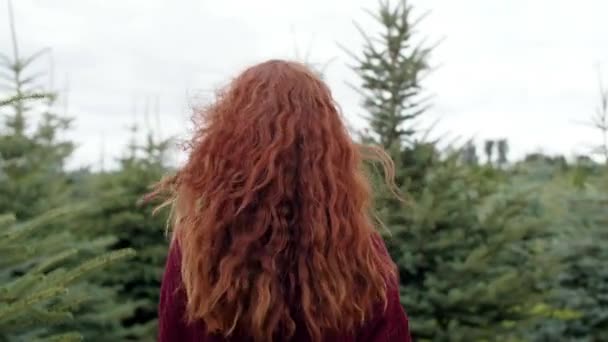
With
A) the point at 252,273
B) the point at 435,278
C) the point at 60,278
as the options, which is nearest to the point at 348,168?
the point at 252,273

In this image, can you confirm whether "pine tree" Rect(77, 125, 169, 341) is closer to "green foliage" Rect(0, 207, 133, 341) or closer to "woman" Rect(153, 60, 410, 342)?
"green foliage" Rect(0, 207, 133, 341)

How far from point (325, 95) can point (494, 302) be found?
4840 millimetres

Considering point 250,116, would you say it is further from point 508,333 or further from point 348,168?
point 508,333

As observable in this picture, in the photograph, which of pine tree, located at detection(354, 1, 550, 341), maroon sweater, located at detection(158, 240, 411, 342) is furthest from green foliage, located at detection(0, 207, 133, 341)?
pine tree, located at detection(354, 1, 550, 341)

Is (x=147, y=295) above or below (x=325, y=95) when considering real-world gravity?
below

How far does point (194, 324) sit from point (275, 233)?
0.39 meters

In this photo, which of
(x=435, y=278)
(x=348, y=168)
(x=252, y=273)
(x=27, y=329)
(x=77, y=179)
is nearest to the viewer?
(x=252, y=273)

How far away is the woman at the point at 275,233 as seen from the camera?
118 inches

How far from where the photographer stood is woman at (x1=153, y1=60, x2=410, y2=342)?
3.00 metres

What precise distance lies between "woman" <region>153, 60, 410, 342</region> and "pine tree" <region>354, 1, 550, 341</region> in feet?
13.8

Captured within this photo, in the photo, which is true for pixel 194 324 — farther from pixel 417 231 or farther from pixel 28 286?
pixel 417 231

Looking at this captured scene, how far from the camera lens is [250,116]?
312cm

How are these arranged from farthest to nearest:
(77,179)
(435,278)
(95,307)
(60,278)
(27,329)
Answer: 1. (77,179)
2. (435,278)
3. (95,307)
4. (27,329)
5. (60,278)

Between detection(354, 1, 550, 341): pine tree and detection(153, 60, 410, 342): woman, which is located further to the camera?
detection(354, 1, 550, 341): pine tree
